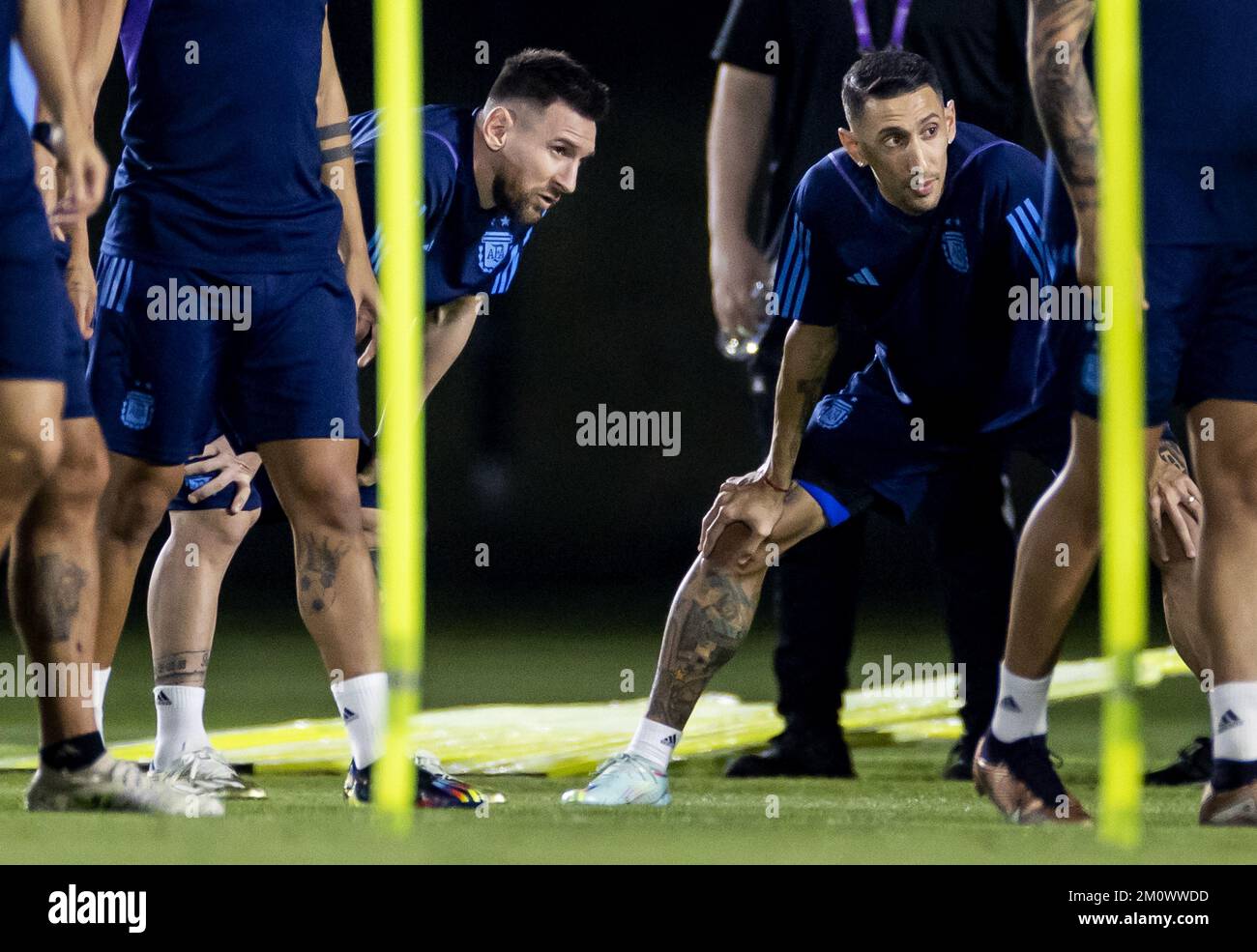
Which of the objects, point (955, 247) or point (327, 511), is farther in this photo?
point (955, 247)

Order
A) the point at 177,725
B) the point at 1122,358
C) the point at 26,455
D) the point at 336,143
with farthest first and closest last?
the point at 177,725 → the point at 336,143 → the point at 26,455 → the point at 1122,358

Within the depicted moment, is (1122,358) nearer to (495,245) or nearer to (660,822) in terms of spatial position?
(660,822)

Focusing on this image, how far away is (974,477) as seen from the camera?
3.73 metres

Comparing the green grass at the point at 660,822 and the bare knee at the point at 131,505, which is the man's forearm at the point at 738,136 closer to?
the green grass at the point at 660,822

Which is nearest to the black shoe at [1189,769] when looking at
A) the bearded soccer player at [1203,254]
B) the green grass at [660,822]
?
the green grass at [660,822]

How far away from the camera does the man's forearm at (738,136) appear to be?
3.80 meters

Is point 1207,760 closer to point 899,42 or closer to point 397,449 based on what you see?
point 899,42

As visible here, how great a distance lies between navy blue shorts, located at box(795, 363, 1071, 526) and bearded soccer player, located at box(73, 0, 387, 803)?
0.79 metres

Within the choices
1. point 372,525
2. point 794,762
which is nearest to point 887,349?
point 794,762

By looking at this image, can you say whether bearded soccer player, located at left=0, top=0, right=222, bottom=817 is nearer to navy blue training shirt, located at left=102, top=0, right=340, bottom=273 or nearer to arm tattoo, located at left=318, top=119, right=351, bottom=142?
navy blue training shirt, located at left=102, top=0, right=340, bottom=273

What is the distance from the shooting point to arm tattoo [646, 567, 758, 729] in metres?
3.21

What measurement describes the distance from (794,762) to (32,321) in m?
1.70

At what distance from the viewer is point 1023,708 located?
3010 millimetres

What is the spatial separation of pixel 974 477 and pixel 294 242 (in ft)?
4.60
